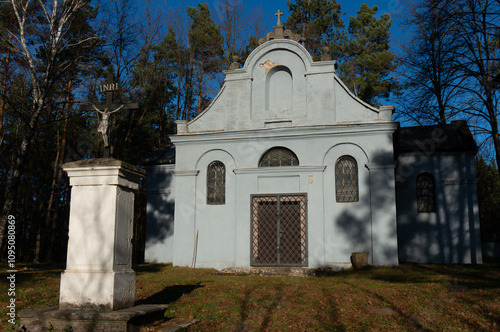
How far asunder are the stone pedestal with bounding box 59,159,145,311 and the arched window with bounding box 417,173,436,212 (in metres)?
14.4

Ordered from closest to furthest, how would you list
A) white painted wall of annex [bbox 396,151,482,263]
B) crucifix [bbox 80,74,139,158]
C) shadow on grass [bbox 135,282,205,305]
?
crucifix [bbox 80,74,139,158], shadow on grass [bbox 135,282,205,305], white painted wall of annex [bbox 396,151,482,263]

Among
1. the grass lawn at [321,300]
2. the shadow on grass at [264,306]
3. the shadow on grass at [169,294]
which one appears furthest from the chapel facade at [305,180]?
the shadow on grass at [264,306]

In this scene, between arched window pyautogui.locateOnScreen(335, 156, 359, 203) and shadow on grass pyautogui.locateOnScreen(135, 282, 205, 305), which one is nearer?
shadow on grass pyautogui.locateOnScreen(135, 282, 205, 305)

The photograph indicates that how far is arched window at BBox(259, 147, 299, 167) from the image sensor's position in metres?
16.6

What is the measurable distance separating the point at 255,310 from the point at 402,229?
1129 centimetres

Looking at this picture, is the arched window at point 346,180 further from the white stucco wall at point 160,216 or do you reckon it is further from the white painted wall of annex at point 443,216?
the white stucco wall at point 160,216

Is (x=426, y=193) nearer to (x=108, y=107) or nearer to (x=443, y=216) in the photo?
(x=443, y=216)

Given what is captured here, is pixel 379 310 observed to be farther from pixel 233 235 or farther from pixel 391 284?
pixel 233 235

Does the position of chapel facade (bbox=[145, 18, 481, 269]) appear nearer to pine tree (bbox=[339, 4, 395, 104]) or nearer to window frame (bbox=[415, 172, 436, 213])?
window frame (bbox=[415, 172, 436, 213])

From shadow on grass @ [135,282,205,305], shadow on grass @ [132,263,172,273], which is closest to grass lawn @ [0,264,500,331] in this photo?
shadow on grass @ [135,282,205,305]

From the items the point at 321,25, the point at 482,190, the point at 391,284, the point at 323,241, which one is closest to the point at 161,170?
the point at 323,241

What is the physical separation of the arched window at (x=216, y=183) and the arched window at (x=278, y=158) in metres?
1.63

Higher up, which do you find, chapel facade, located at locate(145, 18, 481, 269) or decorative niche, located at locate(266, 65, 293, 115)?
decorative niche, located at locate(266, 65, 293, 115)

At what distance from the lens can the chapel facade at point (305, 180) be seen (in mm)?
15672
